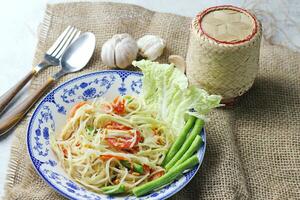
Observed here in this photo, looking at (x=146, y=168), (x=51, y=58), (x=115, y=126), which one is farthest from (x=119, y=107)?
(x=51, y=58)

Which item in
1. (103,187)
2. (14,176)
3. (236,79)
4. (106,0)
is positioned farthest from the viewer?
(106,0)

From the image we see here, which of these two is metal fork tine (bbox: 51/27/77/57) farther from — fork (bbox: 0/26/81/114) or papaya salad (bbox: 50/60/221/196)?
papaya salad (bbox: 50/60/221/196)

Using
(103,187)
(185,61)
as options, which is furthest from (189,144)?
(185,61)

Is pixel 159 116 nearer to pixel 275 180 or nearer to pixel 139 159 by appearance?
pixel 139 159

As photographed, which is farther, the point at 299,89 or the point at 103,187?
the point at 299,89

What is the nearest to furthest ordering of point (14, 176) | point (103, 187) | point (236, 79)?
point (103, 187) → point (14, 176) → point (236, 79)

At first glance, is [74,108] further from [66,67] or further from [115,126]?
[66,67]

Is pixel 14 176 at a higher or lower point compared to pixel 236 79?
lower
